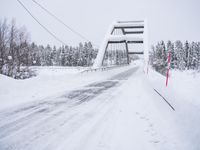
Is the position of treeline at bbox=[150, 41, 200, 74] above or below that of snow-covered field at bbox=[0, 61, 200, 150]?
above

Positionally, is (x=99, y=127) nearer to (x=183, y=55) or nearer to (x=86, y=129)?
(x=86, y=129)

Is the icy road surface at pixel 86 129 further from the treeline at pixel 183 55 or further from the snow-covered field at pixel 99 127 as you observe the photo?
the treeline at pixel 183 55

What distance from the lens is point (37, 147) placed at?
2934 mm

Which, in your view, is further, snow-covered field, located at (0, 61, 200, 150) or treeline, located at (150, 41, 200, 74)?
treeline, located at (150, 41, 200, 74)

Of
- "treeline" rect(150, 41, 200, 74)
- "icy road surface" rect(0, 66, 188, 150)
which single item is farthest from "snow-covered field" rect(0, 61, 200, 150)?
"treeline" rect(150, 41, 200, 74)

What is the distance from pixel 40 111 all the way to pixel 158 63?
47.7 m

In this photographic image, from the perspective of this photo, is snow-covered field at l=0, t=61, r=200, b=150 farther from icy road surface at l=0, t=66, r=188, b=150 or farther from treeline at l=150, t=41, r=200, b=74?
treeline at l=150, t=41, r=200, b=74

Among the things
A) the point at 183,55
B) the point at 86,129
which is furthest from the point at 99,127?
the point at 183,55

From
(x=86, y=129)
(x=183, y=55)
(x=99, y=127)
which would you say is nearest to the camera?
(x=86, y=129)

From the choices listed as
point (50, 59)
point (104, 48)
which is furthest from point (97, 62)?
point (50, 59)

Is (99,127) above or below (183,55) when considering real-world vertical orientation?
below

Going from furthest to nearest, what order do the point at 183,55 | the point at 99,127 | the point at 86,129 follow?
the point at 183,55 < the point at 99,127 < the point at 86,129

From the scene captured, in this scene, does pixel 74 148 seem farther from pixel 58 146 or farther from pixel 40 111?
pixel 40 111

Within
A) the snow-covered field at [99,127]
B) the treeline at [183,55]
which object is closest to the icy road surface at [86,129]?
the snow-covered field at [99,127]
